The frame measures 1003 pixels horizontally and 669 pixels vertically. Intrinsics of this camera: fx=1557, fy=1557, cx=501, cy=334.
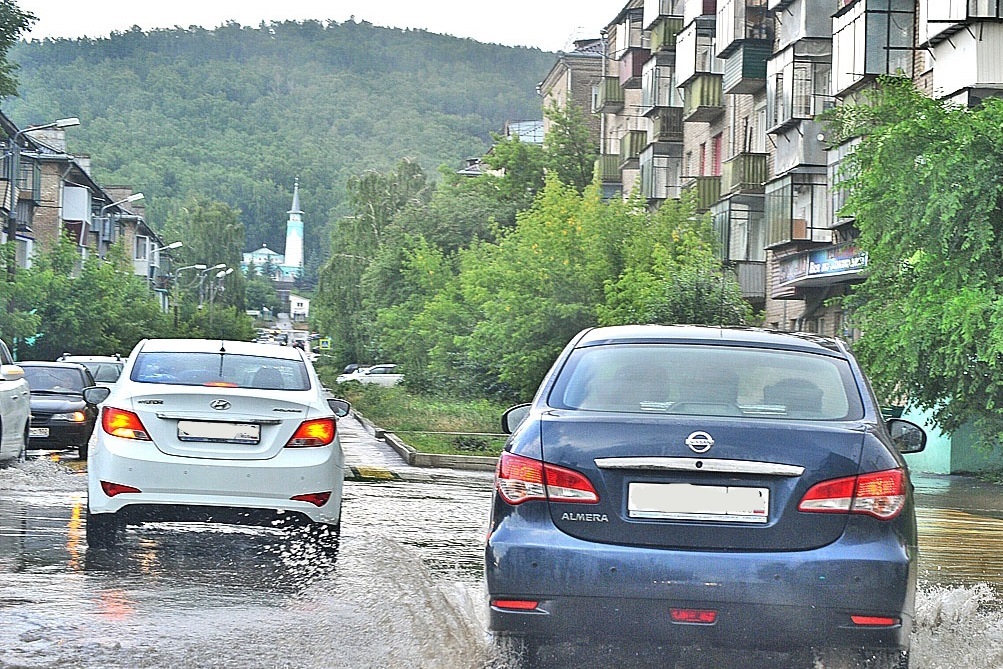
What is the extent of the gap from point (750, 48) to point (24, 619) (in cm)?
3556

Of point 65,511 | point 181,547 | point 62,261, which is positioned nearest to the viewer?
point 181,547

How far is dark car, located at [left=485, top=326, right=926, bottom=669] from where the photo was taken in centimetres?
588

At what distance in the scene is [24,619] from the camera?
7.77 m

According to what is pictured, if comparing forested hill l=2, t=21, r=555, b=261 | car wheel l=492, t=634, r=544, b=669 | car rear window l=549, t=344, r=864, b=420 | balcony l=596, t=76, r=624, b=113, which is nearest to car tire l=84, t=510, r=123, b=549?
car wheel l=492, t=634, r=544, b=669

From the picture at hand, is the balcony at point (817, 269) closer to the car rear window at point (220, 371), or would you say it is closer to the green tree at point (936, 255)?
the green tree at point (936, 255)

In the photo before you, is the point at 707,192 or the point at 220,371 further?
the point at 707,192

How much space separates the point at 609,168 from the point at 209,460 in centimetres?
5148

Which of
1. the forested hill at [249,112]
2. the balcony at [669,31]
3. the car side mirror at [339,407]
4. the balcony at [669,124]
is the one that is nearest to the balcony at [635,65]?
the balcony at [669,31]

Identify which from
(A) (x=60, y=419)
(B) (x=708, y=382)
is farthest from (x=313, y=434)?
(A) (x=60, y=419)

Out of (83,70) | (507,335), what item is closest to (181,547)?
(507,335)

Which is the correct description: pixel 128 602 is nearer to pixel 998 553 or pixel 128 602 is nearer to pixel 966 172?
pixel 998 553

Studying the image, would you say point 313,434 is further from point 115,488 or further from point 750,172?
point 750,172

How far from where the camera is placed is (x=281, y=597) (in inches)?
350

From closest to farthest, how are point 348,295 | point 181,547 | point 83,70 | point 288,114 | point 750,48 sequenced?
point 181,547, point 750,48, point 348,295, point 83,70, point 288,114
